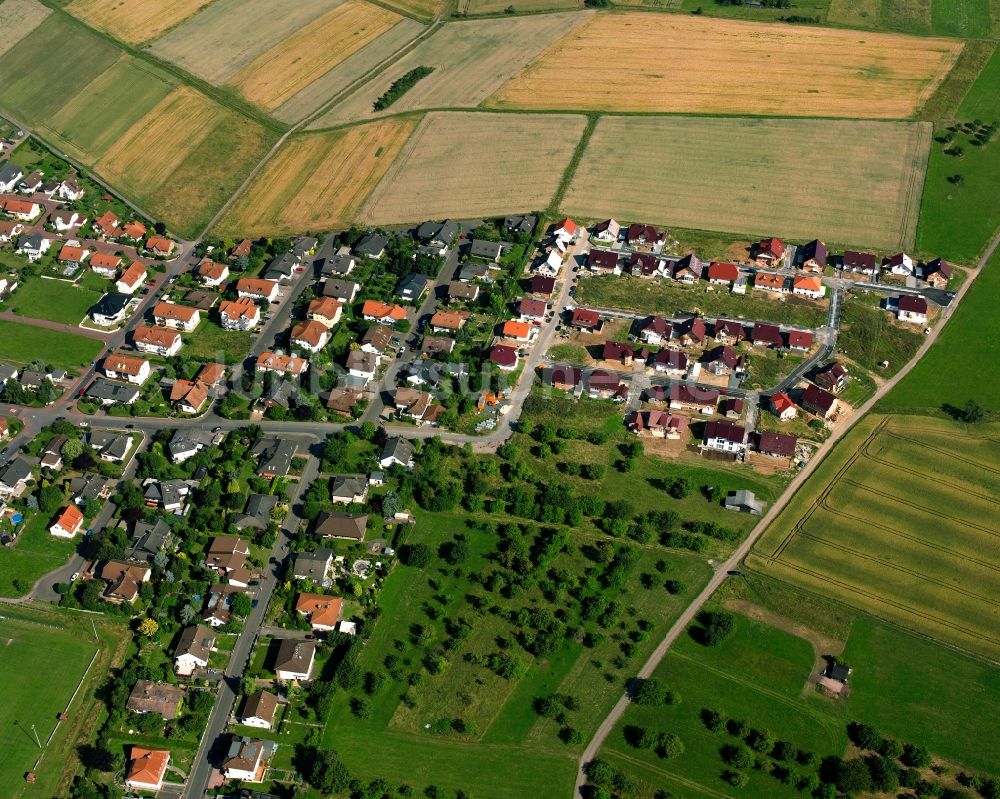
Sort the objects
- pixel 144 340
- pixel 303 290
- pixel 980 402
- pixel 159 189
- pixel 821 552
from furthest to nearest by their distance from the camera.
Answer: pixel 159 189
pixel 303 290
pixel 144 340
pixel 980 402
pixel 821 552

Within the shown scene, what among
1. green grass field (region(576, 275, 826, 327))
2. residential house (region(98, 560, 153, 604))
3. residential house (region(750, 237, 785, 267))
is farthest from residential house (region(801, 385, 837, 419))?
residential house (region(98, 560, 153, 604))

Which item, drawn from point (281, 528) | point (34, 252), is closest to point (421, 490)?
point (281, 528)

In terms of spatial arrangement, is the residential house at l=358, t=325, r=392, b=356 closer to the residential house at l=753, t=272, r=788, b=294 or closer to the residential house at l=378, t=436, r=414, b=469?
the residential house at l=378, t=436, r=414, b=469

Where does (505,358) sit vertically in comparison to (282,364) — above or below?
below

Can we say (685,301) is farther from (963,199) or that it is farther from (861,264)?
(963,199)

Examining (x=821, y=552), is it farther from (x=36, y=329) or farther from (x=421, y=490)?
(x=36, y=329)

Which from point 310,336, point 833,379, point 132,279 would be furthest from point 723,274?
point 132,279

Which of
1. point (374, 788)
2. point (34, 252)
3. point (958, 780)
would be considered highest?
point (34, 252)

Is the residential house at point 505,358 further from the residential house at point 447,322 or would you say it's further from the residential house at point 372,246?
the residential house at point 372,246

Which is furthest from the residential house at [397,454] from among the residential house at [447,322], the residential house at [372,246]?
the residential house at [372,246]
